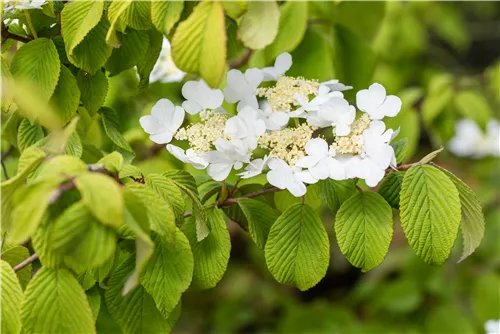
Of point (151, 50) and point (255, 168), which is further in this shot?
point (151, 50)

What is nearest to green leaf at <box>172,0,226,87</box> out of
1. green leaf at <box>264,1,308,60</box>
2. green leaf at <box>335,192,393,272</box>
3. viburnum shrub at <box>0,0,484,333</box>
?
viburnum shrub at <box>0,0,484,333</box>

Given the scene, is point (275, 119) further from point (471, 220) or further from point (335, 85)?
point (471, 220)

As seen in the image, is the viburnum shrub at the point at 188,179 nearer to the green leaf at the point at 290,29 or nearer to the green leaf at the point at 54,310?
the green leaf at the point at 54,310

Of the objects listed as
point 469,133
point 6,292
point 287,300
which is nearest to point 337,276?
point 287,300

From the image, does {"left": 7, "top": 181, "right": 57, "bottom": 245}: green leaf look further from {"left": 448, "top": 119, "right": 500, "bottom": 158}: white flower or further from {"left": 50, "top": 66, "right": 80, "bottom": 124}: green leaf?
{"left": 448, "top": 119, "right": 500, "bottom": 158}: white flower

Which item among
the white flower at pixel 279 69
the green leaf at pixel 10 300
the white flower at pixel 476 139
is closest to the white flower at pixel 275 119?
the white flower at pixel 279 69

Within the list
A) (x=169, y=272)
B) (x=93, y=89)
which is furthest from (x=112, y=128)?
(x=169, y=272)

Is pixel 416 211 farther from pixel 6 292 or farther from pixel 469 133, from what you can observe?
pixel 469 133
